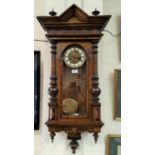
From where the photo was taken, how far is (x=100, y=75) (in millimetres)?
1552

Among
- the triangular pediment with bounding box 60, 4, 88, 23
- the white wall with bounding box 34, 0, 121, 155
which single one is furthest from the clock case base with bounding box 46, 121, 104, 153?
the triangular pediment with bounding box 60, 4, 88, 23

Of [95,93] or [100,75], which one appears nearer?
[95,93]

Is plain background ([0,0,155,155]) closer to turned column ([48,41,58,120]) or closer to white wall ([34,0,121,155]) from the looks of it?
turned column ([48,41,58,120])

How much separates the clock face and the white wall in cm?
16

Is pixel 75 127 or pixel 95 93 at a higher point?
pixel 95 93

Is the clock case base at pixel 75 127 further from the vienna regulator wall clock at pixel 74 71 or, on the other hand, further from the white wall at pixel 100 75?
the white wall at pixel 100 75

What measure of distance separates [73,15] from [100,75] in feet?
1.45

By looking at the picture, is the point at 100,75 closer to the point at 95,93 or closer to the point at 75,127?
the point at 95,93
